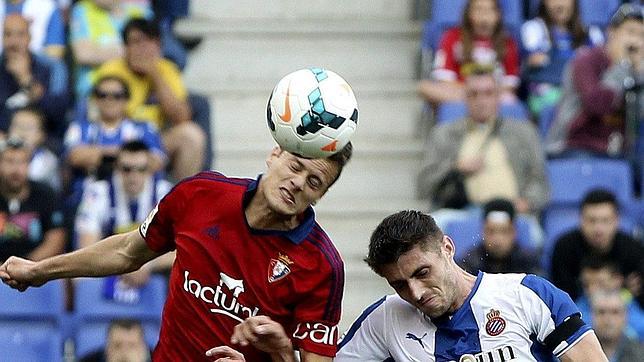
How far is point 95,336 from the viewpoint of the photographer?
929 centimetres

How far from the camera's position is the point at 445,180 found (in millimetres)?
9852

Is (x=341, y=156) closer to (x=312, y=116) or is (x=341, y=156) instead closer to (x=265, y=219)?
(x=312, y=116)

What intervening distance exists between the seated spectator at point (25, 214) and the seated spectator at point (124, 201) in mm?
165

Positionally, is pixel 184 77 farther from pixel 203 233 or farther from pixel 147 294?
pixel 203 233

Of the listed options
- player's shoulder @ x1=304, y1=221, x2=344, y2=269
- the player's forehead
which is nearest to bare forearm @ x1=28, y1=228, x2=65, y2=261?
player's shoulder @ x1=304, y1=221, x2=344, y2=269

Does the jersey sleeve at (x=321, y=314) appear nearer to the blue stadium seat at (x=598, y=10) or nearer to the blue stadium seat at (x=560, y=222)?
the blue stadium seat at (x=560, y=222)

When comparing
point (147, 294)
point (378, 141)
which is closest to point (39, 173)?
point (147, 294)

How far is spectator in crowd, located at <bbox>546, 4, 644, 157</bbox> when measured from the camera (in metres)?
10.4

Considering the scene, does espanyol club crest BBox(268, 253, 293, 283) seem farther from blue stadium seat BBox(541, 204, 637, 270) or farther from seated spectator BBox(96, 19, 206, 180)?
seated spectator BBox(96, 19, 206, 180)

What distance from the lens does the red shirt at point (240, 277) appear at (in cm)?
554

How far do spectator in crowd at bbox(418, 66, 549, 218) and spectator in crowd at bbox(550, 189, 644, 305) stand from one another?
417mm

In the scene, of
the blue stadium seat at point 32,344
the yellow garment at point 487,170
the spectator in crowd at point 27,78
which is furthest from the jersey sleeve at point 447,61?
the blue stadium seat at point 32,344

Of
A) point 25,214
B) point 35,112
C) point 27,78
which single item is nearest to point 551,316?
point 25,214

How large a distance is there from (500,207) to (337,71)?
8.26ft
